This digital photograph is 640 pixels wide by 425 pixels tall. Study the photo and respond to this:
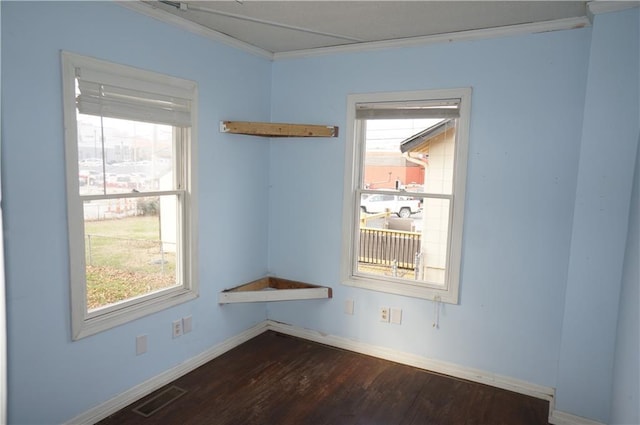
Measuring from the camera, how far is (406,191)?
329 centimetres

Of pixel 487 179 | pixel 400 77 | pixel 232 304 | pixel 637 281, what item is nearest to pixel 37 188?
pixel 232 304

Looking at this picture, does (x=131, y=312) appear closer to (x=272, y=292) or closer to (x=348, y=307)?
(x=272, y=292)

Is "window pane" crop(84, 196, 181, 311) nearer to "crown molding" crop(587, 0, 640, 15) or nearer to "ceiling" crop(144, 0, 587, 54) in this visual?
"ceiling" crop(144, 0, 587, 54)

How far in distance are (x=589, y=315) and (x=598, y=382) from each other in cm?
41

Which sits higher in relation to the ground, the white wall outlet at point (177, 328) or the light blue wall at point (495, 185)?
the light blue wall at point (495, 185)

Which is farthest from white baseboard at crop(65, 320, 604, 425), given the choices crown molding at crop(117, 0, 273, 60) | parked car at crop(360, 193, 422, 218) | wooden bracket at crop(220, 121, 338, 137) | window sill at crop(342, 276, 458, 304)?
crown molding at crop(117, 0, 273, 60)

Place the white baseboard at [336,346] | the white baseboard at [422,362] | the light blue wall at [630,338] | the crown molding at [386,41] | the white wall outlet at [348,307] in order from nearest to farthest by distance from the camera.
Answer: the light blue wall at [630,338], the crown molding at [386,41], the white baseboard at [336,346], the white baseboard at [422,362], the white wall outlet at [348,307]

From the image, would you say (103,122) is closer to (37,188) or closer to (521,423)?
(37,188)

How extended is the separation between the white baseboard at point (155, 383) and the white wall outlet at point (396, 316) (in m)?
1.27

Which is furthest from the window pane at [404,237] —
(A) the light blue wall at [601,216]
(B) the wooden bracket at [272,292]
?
(A) the light blue wall at [601,216]

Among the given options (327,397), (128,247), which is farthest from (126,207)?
(327,397)

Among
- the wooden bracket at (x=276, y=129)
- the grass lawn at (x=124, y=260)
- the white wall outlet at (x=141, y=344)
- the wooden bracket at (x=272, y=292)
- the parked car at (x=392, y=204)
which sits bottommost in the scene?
the white wall outlet at (x=141, y=344)

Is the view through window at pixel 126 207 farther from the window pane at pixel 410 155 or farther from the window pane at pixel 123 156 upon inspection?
the window pane at pixel 410 155

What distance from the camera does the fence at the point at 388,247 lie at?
333cm
